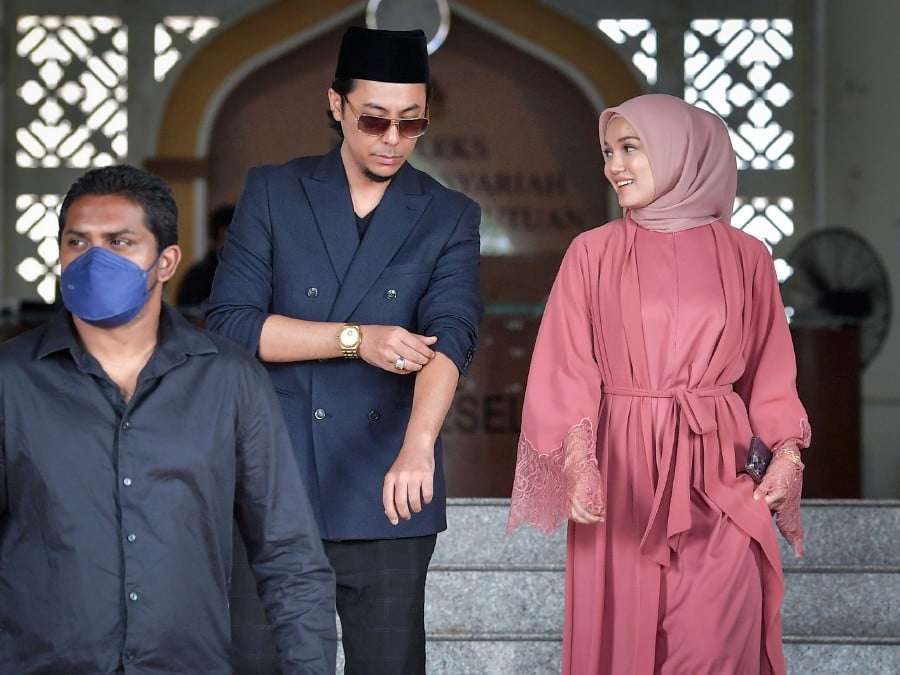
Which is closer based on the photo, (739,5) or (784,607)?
(784,607)

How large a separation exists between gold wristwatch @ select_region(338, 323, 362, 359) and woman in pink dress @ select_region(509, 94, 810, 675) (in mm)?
655

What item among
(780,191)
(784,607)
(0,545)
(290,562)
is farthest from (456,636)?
(780,191)

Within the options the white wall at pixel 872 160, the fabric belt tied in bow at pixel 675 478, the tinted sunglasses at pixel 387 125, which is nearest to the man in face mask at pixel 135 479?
the tinted sunglasses at pixel 387 125

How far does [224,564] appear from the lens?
231cm

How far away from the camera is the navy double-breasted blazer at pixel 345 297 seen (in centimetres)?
287

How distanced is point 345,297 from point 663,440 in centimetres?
84

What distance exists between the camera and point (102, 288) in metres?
2.25

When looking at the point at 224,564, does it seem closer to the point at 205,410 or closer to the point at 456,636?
the point at 205,410

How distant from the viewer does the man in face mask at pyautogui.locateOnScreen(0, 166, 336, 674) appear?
215cm

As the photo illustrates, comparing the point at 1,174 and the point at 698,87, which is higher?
the point at 698,87

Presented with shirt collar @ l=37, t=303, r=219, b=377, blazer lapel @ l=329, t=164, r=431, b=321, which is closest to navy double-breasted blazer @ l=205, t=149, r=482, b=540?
blazer lapel @ l=329, t=164, r=431, b=321

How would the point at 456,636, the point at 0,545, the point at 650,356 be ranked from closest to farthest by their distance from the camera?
the point at 0,545
the point at 650,356
the point at 456,636

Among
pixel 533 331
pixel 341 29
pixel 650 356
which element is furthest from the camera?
pixel 341 29

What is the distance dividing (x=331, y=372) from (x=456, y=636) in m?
1.54
